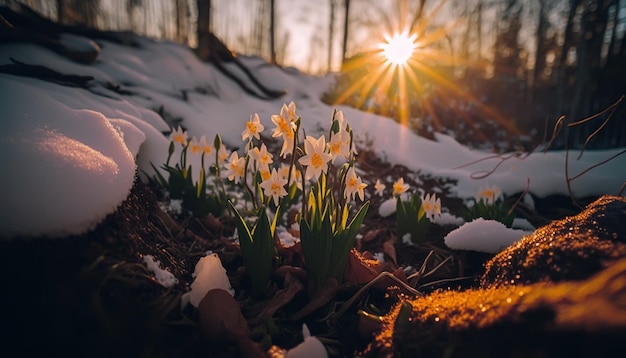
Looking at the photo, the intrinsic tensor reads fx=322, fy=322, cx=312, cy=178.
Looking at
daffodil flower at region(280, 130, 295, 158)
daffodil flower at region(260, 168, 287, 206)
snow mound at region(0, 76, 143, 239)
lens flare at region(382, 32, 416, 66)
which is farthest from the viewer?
lens flare at region(382, 32, 416, 66)

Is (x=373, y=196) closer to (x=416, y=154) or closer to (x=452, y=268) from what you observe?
(x=416, y=154)

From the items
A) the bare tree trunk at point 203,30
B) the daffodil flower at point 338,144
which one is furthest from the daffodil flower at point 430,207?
the bare tree trunk at point 203,30

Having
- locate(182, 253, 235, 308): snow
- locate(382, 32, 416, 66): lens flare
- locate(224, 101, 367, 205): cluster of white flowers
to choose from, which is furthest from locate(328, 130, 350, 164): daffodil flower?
locate(382, 32, 416, 66): lens flare

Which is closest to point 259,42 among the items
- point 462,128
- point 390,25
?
point 390,25

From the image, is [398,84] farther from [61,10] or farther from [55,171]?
[61,10]

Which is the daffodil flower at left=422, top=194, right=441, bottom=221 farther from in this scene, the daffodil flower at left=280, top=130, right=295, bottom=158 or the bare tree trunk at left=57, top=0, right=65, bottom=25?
the bare tree trunk at left=57, top=0, right=65, bottom=25

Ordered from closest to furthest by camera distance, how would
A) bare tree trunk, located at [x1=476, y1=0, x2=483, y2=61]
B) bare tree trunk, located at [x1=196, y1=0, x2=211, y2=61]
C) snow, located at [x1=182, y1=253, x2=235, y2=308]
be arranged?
snow, located at [x1=182, y1=253, x2=235, y2=308] → bare tree trunk, located at [x1=196, y1=0, x2=211, y2=61] → bare tree trunk, located at [x1=476, y1=0, x2=483, y2=61]

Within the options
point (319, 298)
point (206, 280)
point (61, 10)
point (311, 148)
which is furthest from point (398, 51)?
point (61, 10)

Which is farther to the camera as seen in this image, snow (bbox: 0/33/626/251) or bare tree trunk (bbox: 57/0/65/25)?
bare tree trunk (bbox: 57/0/65/25)
